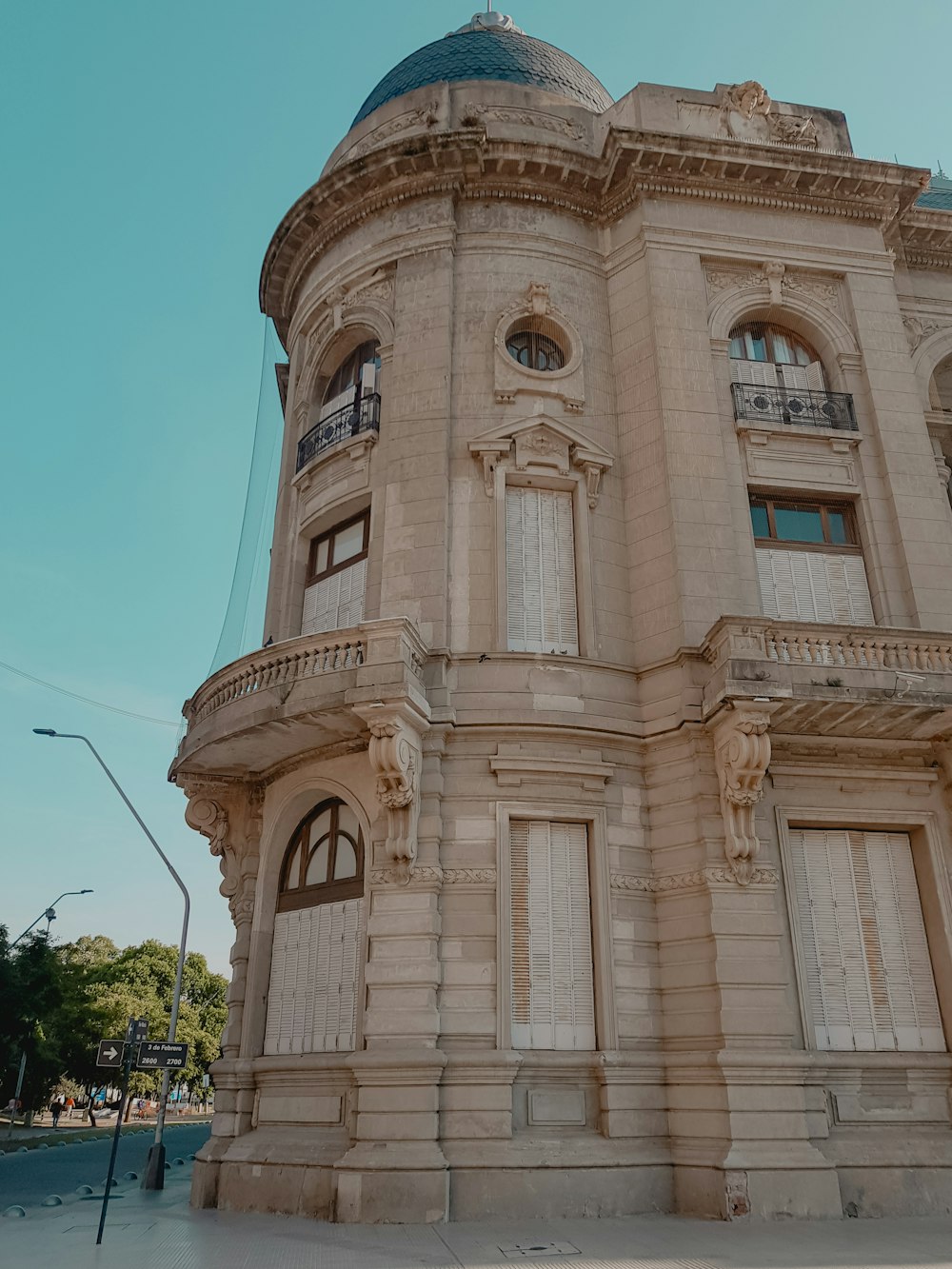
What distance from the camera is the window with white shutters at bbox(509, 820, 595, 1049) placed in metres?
14.5

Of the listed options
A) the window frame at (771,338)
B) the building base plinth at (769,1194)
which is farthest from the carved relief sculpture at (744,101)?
the building base plinth at (769,1194)

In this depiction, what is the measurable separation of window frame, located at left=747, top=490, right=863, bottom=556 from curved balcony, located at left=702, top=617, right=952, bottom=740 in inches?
128

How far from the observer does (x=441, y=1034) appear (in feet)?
45.6

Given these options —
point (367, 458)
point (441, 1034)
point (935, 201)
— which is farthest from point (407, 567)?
point (935, 201)

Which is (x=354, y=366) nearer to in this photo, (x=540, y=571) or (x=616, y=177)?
(x=616, y=177)

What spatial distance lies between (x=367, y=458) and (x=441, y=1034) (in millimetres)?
10607

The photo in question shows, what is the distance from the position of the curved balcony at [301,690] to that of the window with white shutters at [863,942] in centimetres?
694

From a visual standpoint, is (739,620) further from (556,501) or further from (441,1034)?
(441,1034)

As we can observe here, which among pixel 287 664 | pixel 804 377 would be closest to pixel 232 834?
pixel 287 664

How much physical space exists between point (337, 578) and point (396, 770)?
6.04 meters

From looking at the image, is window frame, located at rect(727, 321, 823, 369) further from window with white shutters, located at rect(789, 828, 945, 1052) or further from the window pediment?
window with white shutters, located at rect(789, 828, 945, 1052)

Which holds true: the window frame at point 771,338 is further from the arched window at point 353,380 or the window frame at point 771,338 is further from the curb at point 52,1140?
the curb at point 52,1140

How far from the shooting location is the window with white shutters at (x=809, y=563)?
18.0 metres

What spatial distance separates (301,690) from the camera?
50.0 ft
